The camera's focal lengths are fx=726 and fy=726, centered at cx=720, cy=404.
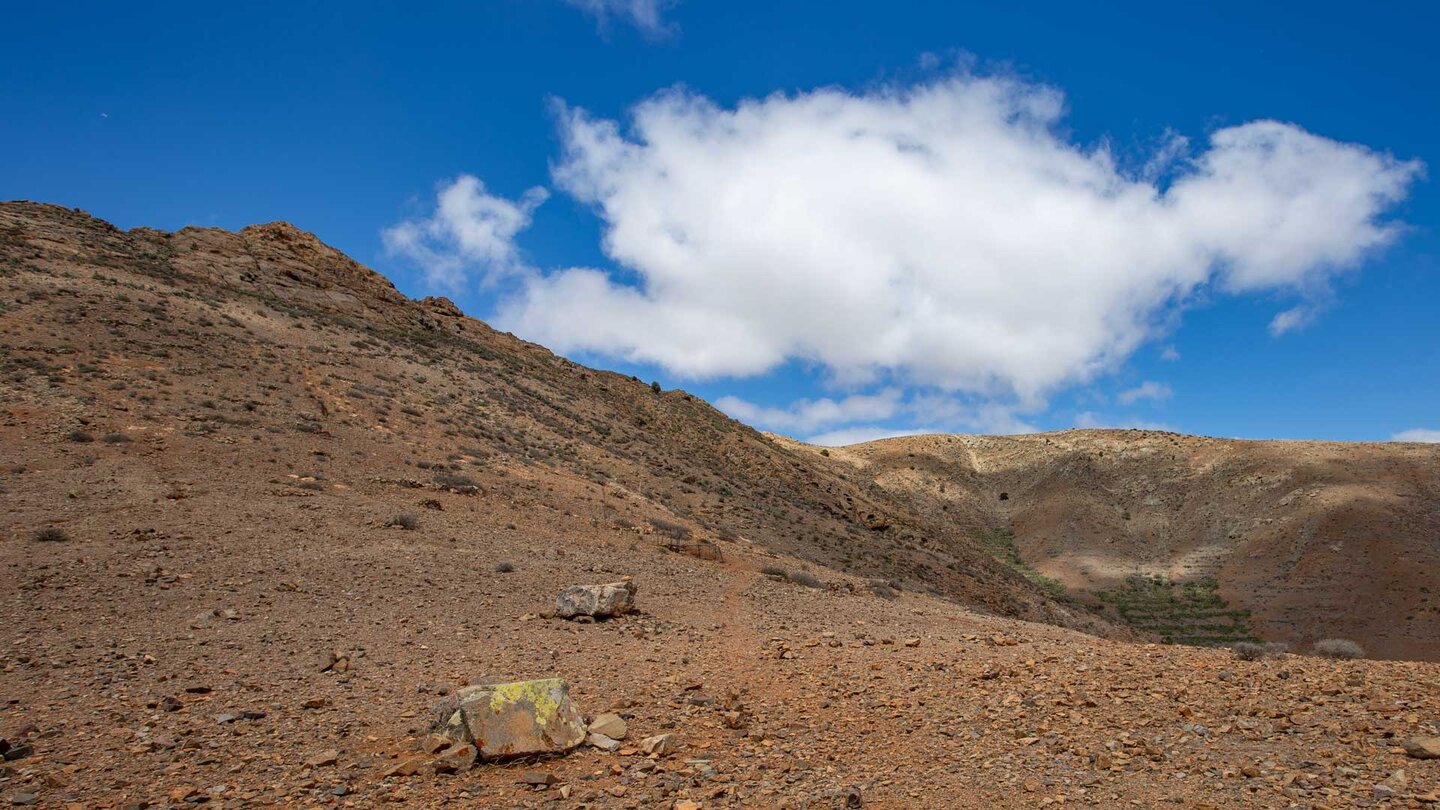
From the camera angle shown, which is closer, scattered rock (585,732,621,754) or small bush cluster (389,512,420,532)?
scattered rock (585,732,621,754)

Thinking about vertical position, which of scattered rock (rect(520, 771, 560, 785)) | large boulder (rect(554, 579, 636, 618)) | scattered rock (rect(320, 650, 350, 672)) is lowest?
scattered rock (rect(520, 771, 560, 785))

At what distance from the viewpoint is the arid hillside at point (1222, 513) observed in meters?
41.0

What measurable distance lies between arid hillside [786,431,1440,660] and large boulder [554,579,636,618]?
39.1 m

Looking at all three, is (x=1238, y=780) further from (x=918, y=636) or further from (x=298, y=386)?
(x=298, y=386)

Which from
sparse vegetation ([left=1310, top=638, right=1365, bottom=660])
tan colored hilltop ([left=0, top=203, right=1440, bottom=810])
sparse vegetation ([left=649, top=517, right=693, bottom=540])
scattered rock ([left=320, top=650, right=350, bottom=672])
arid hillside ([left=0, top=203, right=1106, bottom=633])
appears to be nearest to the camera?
tan colored hilltop ([left=0, top=203, right=1440, bottom=810])

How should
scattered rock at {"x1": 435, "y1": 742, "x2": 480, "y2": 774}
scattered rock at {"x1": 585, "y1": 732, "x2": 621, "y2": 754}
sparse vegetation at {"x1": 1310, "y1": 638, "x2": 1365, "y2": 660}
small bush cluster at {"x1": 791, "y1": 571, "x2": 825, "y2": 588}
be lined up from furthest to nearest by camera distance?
1. small bush cluster at {"x1": 791, "y1": 571, "x2": 825, "y2": 588}
2. sparse vegetation at {"x1": 1310, "y1": 638, "x2": 1365, "y2": 660}
3. scattered rock at {"x1": 585, "y1": 732, "x2": 621, "y2": 754}
4. scattered rock at {"x1": 435, "y1": 742, "x2": 480, "y2": 774}

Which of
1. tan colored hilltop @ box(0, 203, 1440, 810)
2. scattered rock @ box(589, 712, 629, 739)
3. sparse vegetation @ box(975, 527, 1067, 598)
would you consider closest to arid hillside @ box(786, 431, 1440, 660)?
sparse vegetation @ box(975, 527, 1067, 598)

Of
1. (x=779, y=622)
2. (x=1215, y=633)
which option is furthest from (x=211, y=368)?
(x=1215, y=633)

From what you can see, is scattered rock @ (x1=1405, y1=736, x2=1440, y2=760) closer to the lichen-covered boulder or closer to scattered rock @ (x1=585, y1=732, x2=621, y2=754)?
scattered rock @ (x1=585, y1=732, x2=621, y2=754)

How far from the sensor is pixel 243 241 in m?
45.2

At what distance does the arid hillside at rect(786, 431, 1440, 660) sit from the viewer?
135 feet

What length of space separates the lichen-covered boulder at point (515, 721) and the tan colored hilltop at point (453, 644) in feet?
0.76

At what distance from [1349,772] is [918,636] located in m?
6.84

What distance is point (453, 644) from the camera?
10766 mm
